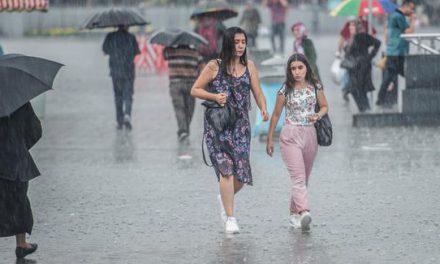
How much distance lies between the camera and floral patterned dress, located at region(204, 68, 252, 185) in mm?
10484

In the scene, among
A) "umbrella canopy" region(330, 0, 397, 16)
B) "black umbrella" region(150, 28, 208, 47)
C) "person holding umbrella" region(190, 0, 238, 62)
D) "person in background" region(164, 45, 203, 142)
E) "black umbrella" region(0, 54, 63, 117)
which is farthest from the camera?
"umbrella canopy" region(330, 0, 397, 16)

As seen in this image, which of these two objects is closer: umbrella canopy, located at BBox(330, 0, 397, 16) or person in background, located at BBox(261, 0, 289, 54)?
umbrella canopy, located at BBox(330, 0, 397, 16)

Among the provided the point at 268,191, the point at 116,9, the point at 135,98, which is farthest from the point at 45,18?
the point at 268,191

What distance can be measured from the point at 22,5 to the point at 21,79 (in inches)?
411

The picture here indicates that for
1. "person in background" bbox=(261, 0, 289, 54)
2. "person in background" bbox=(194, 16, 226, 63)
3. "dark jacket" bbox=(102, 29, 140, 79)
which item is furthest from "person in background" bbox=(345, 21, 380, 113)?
"person in background" bbox=(261, 0, 289, 54)

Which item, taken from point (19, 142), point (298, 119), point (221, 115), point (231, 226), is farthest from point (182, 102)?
point (19, 142)

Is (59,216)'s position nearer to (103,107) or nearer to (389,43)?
(389,43)

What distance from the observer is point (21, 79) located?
916 cm

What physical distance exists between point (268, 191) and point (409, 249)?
327 cm

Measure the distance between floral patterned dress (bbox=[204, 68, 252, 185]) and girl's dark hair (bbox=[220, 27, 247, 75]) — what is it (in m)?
0.07

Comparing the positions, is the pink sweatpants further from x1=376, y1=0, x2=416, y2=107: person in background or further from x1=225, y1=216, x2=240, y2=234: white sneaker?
x1=376, y1=0, x2=416, y2=107: person in background

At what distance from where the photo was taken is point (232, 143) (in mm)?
10500

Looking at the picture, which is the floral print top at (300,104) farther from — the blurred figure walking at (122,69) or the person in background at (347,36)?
the person in background at (347,36)

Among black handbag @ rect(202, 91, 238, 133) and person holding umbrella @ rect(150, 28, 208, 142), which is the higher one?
black handbag @ rect(202, 91, 238, 133)
